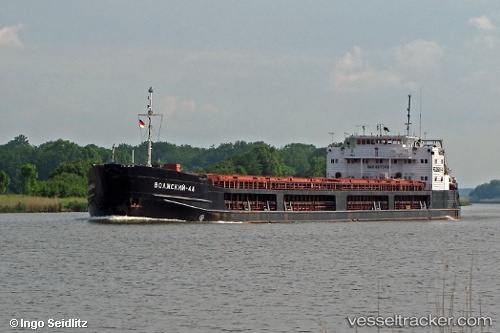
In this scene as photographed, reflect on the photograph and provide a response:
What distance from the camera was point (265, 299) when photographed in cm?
3098

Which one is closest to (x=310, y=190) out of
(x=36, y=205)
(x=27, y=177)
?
(x=36, y=205)

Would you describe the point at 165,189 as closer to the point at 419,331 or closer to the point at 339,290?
the point at 339,290

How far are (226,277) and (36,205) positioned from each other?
5752 cm

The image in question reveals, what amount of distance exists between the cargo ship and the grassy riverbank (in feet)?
84.2

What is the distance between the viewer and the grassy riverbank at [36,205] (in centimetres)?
8825

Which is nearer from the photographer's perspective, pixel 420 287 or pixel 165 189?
pixel 420 287

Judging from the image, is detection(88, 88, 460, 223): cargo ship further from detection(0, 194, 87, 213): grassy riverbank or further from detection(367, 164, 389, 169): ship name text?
detection(0, 194, 87, 213): grassy riverbank

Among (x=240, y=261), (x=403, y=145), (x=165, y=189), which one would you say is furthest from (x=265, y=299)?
(x=403, y=145)

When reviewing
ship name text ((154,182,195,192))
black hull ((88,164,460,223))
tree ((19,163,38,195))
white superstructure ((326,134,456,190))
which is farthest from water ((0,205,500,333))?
tree ((19,163,38,195))

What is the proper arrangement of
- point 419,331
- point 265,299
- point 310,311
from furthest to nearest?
1. point 265,299
2. point 310,311
3. point 419,331

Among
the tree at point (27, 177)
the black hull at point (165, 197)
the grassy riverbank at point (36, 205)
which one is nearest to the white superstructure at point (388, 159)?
the black hull at point (165, 197)

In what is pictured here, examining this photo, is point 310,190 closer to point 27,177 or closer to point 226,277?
point 226,277

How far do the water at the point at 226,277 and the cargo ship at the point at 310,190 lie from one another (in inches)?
119

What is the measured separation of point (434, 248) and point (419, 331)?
2593 cm
